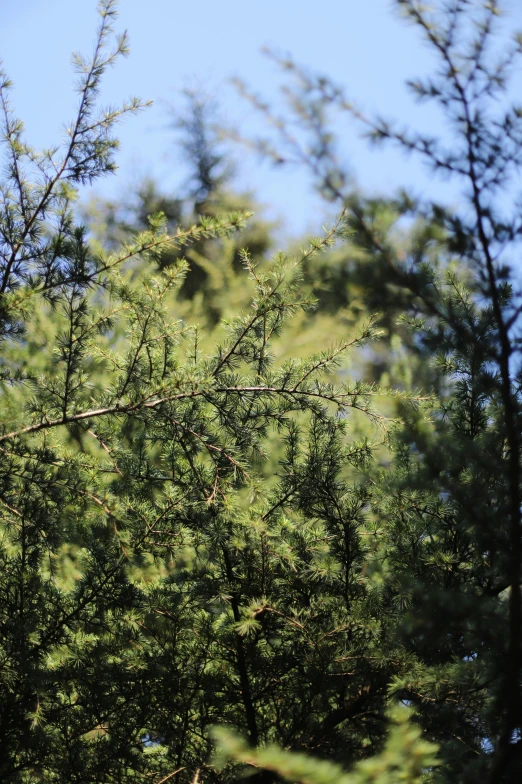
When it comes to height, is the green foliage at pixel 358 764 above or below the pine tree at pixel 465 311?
below

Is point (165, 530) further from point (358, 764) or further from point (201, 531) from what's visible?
point (358, 764)

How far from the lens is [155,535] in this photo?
1892mm

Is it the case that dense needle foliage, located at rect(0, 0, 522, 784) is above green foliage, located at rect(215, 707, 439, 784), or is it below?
above

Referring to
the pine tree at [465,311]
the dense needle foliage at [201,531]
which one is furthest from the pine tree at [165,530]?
the pine tree at [465,311]

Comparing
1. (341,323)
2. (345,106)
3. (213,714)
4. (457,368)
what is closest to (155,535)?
(213,714)

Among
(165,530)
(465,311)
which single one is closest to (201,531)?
(165,530)

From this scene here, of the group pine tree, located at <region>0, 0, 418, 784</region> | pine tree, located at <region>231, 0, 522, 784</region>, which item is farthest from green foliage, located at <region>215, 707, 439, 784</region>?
pine tree, located at <region>0, 0, 418, 784</region>

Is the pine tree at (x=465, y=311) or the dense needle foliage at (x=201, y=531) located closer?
the pine tree at (x=465, y=311)

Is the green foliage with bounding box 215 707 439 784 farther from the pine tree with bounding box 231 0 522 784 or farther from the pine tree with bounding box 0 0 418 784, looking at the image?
the pine tree with bounding box 0 0 418 784

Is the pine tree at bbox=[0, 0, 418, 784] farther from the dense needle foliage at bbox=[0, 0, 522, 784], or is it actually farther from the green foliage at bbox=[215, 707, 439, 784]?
the green foliage at bbox=[215, 707, 439, 784]

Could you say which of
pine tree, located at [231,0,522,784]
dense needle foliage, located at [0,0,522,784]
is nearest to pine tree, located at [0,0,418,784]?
dense needle foliage, located at [0,0,522,784]

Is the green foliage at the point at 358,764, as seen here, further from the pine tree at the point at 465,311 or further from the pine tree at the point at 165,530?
the pine tree at the point at 165,530

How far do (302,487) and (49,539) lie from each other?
0.74m

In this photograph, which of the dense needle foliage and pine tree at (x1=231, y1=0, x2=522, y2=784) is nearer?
pine tree at (x1=231, y1=0, x2=522, y2=784)
